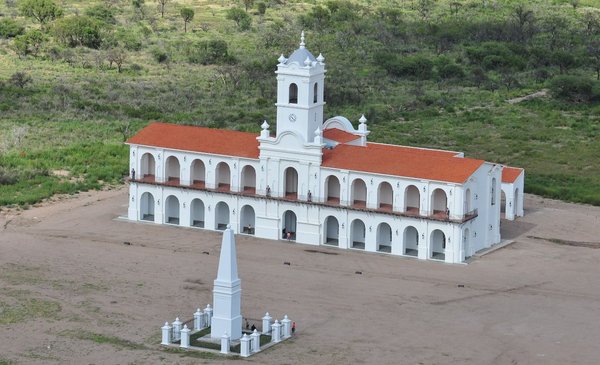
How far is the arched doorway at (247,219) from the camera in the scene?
64.4 meters

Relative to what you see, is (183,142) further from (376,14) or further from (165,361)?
(376,14)

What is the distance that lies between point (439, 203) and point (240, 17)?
65.2 m

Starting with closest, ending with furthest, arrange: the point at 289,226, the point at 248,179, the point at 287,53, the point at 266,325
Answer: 1. the point at 266,325
2. the point at 289,226
3. the point at 248,179
4. the point at 287,53

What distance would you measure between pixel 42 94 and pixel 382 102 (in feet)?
71.0

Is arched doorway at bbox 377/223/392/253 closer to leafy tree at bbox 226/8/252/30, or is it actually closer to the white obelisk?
the white obelisk

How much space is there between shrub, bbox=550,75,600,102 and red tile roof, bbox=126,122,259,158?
36.7 metres

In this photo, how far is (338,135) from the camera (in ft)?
216

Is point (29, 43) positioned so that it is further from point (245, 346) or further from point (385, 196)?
point (245, 346)

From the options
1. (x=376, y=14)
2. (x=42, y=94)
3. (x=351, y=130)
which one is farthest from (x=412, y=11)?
(x=351, y=130)

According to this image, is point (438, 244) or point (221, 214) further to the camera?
point (221, 214)

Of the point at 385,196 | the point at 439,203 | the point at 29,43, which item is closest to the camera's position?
the point at 439,203

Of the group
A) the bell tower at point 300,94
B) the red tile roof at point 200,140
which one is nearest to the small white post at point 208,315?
the bell tower at point 300,94

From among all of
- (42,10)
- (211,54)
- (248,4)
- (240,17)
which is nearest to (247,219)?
(211,54)

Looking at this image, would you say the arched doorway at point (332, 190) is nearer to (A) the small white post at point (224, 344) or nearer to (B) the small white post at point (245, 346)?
(A) the small white post at point (224, 344)
